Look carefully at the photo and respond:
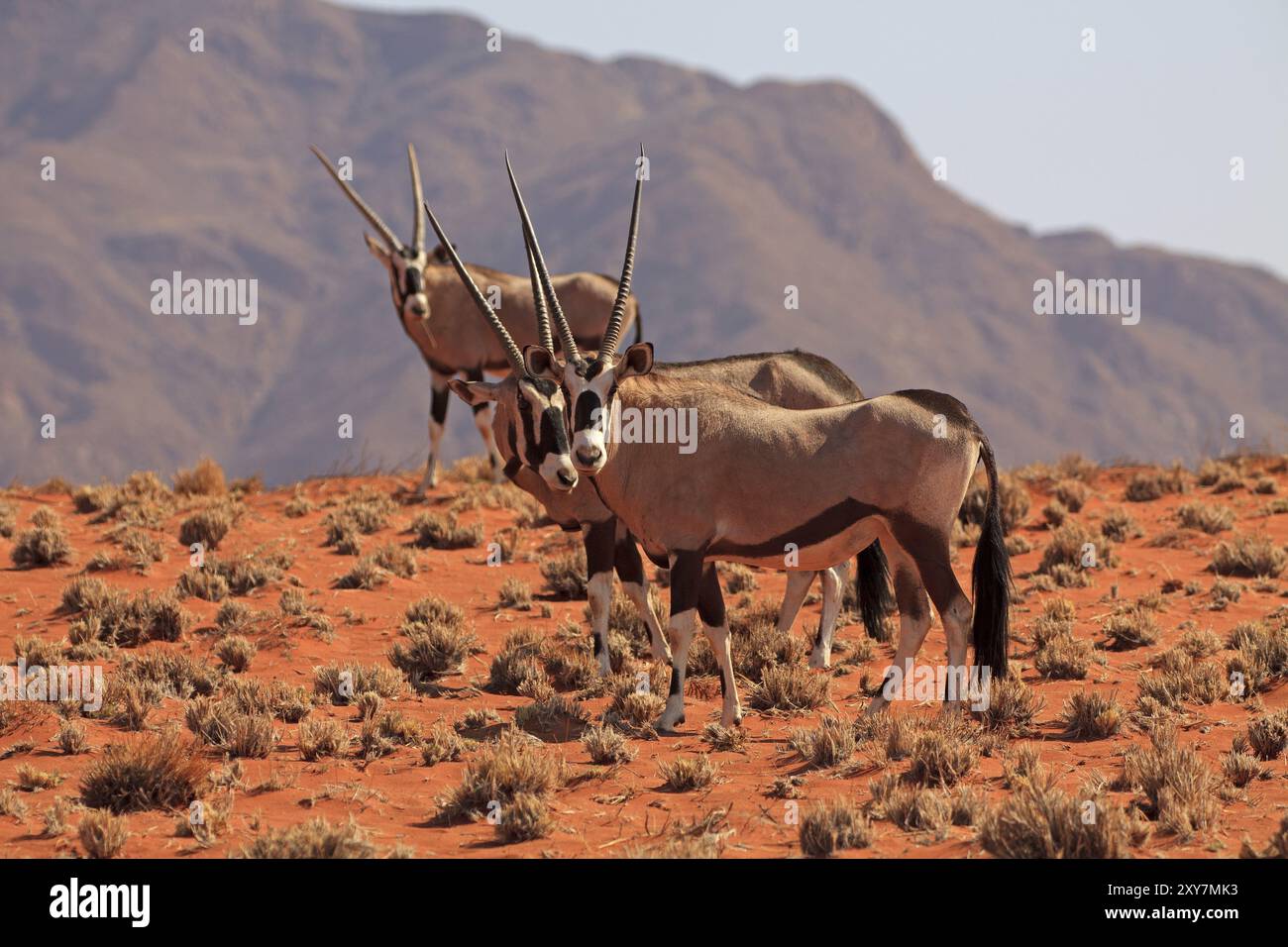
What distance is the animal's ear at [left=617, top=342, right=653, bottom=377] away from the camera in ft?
35.8

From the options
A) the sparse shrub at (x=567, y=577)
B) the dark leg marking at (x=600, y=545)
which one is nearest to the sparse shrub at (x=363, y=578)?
the sparse shrub at (x=567, y=577)

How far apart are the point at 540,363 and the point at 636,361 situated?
0.68 metres

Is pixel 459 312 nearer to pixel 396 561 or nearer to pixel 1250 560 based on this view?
pixel 396 561

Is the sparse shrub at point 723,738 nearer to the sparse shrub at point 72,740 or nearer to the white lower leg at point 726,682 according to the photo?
the white lower leg at point 726,682

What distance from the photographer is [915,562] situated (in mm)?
10781

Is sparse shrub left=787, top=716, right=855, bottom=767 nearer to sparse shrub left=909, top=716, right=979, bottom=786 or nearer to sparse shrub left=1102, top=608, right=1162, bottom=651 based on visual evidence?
sparse shrub left=909, top=716, right=979, bottom=786

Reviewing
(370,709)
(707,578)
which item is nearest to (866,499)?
(707,578)

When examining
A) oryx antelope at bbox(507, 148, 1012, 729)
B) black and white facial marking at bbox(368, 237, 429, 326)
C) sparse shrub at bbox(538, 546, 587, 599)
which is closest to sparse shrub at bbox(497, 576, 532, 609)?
sparse shrub at bbox(538, 546, 587, 599)

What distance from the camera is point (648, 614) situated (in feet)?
41.6

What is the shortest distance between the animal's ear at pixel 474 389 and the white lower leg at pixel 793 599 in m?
3.26

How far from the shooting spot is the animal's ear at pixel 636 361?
10.9 m

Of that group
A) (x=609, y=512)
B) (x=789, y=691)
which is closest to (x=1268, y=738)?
(x=789, y=691)

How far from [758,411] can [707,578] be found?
1289 millimetres

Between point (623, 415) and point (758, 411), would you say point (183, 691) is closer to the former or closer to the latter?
point (623, 415)
